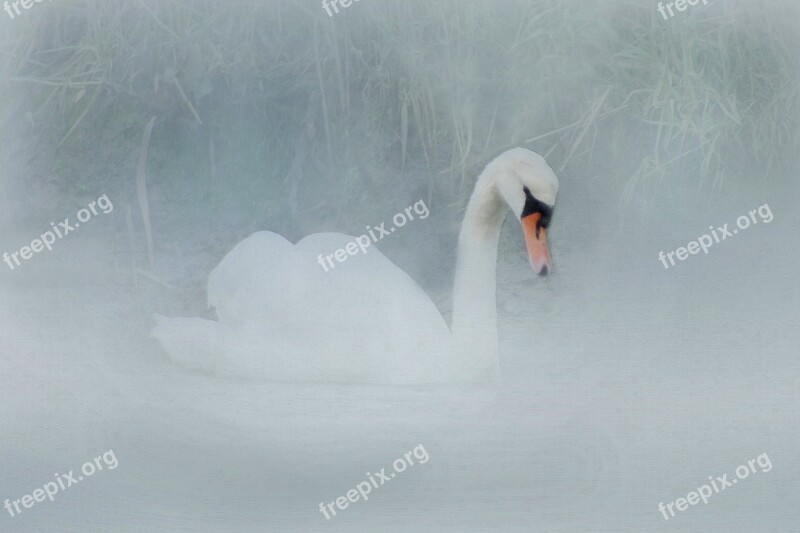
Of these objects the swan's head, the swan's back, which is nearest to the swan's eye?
the swan's head

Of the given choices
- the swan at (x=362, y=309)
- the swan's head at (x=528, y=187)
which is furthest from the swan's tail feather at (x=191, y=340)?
the swan's head at (x=528, y=187)

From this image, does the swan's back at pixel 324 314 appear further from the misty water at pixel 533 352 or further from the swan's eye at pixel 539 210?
the swan's eye at pixel 539 210

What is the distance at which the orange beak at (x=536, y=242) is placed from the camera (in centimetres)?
232

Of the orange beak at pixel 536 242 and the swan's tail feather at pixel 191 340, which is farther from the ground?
the swan's tail feather at pixel 191 340

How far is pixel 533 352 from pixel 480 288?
20 cm

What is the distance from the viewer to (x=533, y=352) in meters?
2.36

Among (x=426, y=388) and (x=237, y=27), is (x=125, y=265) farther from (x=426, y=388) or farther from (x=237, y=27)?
(x=426, y=388)

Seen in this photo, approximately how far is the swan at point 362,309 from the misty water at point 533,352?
28mm

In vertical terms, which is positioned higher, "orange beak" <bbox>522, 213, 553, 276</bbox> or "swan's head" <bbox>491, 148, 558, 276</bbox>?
"swan's head" <bbox>491, 148, 558, 276</bbox>

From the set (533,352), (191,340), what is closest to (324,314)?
(191,340)

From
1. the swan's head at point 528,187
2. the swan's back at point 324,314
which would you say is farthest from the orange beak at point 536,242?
the swan's back at point 324,314

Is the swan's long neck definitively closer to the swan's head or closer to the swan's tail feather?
the swan's head

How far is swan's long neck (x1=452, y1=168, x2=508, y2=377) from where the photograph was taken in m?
2.34

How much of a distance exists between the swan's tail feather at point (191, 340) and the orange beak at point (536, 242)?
0.78 m
